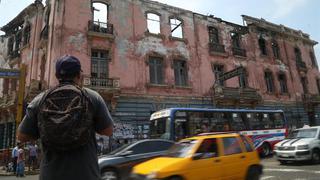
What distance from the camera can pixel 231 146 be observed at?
834 centimetres

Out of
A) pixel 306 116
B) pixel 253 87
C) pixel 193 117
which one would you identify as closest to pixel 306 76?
pixel 306 116

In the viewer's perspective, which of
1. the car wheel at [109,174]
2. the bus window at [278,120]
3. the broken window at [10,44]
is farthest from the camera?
the broken window at [10,44]

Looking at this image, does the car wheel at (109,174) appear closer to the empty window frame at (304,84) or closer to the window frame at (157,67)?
the window frame at (157,67)

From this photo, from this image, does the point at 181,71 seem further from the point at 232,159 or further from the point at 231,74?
the point at 232,159

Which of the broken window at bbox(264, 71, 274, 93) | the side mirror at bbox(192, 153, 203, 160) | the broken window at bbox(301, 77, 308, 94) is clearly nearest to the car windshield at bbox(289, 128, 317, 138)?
the side mirror at bbox(192, 153, 203, 160)

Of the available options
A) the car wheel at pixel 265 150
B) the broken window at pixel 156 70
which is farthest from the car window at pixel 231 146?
the broken window at pixel 156 70

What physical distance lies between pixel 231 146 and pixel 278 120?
14.0 m

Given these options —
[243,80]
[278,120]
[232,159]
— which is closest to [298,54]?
[243,80]

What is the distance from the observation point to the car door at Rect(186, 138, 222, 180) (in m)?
7.34

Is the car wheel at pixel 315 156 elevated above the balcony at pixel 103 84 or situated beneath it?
situated beneath

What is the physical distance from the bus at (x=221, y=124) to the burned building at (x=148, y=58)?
15.1 ft

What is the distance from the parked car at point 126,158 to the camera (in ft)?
31.6

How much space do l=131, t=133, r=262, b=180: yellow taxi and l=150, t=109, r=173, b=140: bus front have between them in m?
6.86

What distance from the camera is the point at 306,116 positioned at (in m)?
32.6
